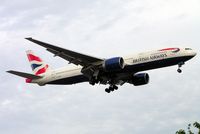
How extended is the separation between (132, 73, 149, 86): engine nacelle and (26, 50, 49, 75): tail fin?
11865 millimetres

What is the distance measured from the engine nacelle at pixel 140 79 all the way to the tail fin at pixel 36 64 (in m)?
11.9

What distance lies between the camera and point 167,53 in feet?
208

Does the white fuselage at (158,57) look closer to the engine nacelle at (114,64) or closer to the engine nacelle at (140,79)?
A: the engine nacelle at (114,64)

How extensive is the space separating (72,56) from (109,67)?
4.41 m

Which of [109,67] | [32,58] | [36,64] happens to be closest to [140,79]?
[109,67]

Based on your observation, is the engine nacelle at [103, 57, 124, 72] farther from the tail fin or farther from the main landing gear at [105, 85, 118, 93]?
the tail fin

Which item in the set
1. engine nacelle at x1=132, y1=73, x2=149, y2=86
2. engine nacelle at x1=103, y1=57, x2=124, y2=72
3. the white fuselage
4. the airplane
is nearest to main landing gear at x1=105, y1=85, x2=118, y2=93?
the airplane

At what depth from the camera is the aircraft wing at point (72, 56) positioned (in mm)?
62478

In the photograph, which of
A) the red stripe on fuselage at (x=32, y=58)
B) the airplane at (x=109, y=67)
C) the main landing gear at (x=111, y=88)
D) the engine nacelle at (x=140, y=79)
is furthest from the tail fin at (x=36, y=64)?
the engine nacelle at (x=140, y=79)

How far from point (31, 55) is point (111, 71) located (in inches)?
762

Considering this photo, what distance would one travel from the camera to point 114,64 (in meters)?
64.0

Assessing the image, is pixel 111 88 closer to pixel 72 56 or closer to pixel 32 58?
pixel 72 56

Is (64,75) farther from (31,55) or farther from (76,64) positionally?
(31,55)

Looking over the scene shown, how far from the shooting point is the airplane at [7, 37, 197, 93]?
6338 centimetres
